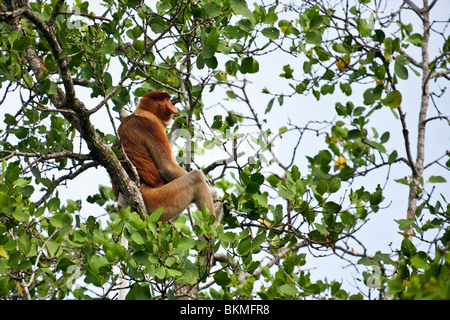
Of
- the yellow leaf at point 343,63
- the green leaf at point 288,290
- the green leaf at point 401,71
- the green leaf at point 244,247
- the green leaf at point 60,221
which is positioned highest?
the yellow leaf at point 343,63

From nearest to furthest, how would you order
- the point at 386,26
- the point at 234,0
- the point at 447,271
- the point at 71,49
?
the point at 447,271 → the point at 234,0 → the point at 71,49 → the point at 386,26

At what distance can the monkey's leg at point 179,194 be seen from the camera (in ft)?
11.8

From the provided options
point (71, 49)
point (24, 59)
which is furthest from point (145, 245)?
point (24, 59)

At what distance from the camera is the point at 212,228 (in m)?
2.52

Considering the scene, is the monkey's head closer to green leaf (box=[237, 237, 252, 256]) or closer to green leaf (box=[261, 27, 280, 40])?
green leaf (box=[261, 27, 280, 40])

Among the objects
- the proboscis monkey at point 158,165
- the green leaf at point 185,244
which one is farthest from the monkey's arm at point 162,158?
the green leaf at point 185,244

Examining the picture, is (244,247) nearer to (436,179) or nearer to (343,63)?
(436,179)

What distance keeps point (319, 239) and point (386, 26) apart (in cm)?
181

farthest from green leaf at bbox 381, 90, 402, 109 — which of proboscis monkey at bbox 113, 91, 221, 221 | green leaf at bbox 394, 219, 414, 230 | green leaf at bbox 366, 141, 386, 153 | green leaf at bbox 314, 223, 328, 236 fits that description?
proboscis monkey at bbox 113, 91, 221, 221

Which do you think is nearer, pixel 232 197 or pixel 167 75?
pixel 232 197

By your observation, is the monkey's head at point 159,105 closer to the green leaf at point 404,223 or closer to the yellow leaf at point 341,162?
the yellow leaf at point 341,162

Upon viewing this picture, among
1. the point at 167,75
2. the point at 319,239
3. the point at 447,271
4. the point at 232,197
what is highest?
the point at 167,75

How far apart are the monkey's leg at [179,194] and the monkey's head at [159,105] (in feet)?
2.03

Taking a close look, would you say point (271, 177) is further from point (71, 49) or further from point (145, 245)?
point (71, 49)
